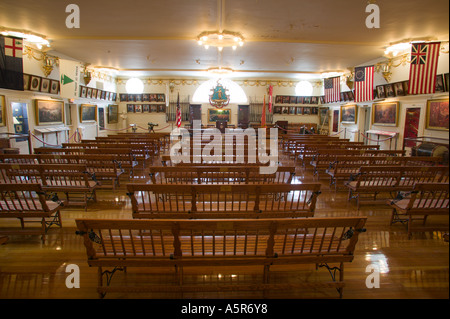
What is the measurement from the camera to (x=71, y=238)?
387 cm

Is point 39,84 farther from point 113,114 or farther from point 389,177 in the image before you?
point 389,177

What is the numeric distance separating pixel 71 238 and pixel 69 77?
350 inches

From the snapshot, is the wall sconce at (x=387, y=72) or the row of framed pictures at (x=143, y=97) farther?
the row of framed pictures at (x=143, y=97)

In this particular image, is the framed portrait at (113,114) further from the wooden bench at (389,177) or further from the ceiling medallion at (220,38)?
the wooden bench at (389,177)

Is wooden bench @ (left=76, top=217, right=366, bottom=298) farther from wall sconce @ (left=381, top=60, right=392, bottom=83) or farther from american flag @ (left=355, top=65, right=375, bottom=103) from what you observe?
wall sconce @ (left=381, top=60, right=392, bottom=83)

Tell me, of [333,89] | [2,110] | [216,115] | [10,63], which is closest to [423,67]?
[333,89]

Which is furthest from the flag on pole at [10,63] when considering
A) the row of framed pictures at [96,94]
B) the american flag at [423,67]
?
the american flag at [423,67]

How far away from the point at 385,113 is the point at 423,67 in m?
4.72

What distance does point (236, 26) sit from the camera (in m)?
8.22

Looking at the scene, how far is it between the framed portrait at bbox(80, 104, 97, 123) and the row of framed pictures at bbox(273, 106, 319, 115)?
44.5 ft

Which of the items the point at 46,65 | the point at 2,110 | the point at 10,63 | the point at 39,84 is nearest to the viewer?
the point at 10,63

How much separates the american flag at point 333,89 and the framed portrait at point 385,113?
2.23 meters

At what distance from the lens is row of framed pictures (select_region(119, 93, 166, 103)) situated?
2125 cm

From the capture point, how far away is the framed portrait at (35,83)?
35.8 ft
